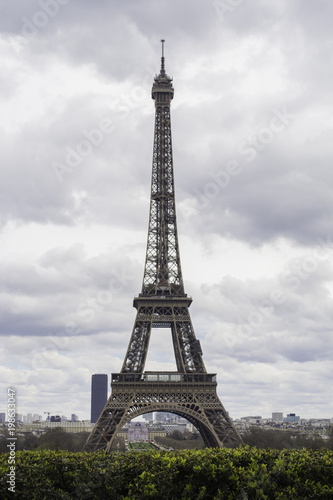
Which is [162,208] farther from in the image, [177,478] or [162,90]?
[177,478]

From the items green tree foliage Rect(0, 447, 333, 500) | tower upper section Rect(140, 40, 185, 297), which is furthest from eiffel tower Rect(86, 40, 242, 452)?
green tree foliage Rect(0, 447, 333, 500)

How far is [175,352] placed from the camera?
73.3 meters

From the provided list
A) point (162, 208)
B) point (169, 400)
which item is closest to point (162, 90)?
point (162, 208)

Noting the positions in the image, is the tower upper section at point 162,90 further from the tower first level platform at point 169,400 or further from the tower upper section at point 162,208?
the tower first level platform at point 169,400

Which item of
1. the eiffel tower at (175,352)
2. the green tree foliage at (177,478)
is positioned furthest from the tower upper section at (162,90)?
the green tree foliage at (177,478)

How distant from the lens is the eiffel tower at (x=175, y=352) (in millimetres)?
63188

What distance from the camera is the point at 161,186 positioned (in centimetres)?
7719

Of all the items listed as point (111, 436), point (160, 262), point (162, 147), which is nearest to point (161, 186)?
point (162, 147)

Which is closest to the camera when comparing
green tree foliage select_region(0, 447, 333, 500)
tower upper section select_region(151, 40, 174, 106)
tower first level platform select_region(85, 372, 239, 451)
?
green tree foliage select_region(0, 447, 333, 500)

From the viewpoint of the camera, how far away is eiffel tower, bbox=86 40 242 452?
63188mm

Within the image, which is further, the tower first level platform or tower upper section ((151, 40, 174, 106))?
tower upper section ((151, 40, 174, 106))

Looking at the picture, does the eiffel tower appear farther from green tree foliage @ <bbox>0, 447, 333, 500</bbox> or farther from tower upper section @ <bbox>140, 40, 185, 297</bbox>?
green tree foliage @ <bbox>0, 447, 333, 500</bbox>

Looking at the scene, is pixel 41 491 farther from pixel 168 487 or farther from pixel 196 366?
pixel 196 366

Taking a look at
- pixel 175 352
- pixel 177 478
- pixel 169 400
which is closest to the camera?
pixel 177 478
